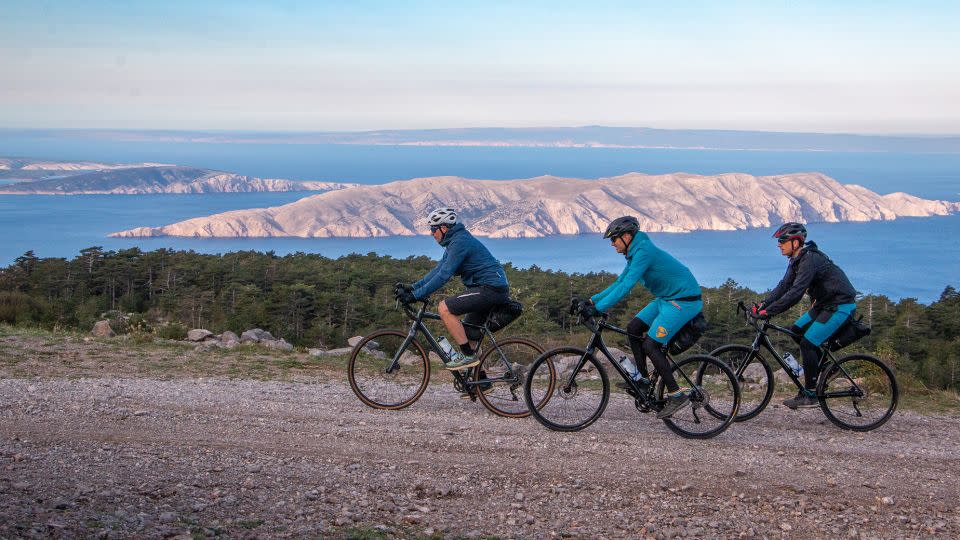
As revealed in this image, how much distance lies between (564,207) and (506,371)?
142m

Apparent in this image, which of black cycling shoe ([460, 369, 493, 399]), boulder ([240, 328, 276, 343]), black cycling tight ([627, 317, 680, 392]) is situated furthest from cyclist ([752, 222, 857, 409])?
boulder ([240, 328, 276, 343])

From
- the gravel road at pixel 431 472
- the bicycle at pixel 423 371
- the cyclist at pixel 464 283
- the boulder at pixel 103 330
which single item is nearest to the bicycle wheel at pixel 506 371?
the bicycle at pixel 423 371

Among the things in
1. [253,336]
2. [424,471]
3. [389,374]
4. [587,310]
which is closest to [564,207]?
[253,336]

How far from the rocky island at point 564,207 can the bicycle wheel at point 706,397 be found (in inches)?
4870

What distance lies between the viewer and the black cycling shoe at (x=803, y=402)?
26.3ft

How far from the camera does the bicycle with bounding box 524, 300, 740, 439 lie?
7.45m

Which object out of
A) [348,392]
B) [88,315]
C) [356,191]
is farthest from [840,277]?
[356,191]

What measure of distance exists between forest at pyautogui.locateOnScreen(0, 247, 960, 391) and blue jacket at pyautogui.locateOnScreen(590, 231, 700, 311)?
36.2 feet

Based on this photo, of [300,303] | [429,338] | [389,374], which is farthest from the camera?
[300,303]

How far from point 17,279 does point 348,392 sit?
88.9ft

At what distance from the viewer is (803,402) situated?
26.4 ft

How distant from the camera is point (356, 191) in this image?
156625mm

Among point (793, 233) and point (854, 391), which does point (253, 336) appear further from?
point (854, 391)

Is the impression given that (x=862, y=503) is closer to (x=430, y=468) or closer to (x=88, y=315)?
(x=430, y=468)
